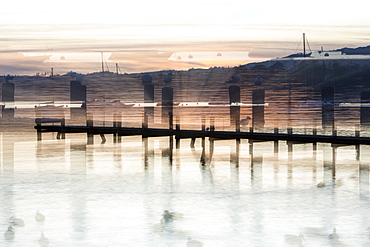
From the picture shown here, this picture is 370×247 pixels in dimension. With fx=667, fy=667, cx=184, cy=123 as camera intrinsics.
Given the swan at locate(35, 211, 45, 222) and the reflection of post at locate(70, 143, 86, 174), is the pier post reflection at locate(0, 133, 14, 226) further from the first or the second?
the reflection of post at locate(70, 143, 86, 174)

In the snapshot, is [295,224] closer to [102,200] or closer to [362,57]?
[102,200]

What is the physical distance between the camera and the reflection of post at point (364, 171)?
1798cm

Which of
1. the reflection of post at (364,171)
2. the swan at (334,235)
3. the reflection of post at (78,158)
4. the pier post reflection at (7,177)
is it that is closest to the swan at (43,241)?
the pier post reflection at (7,177)

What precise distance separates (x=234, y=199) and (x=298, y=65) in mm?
145460

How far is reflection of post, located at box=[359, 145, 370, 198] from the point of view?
1798 centimetres

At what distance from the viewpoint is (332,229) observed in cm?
1339

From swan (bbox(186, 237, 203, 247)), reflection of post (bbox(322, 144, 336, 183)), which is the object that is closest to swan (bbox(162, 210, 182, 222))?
swan (bbox(186, 237, 203, 247))

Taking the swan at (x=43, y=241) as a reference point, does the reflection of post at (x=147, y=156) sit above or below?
above

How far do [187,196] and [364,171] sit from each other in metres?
7.22

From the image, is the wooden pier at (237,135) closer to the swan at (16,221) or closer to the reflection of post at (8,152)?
the reflection of post at (8,152)

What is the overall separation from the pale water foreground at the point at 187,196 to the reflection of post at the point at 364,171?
0.10 feet

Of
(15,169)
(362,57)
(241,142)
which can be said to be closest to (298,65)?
(362,57)

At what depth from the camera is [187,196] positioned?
17.3 metres

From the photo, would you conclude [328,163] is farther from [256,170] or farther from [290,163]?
[256,170]
